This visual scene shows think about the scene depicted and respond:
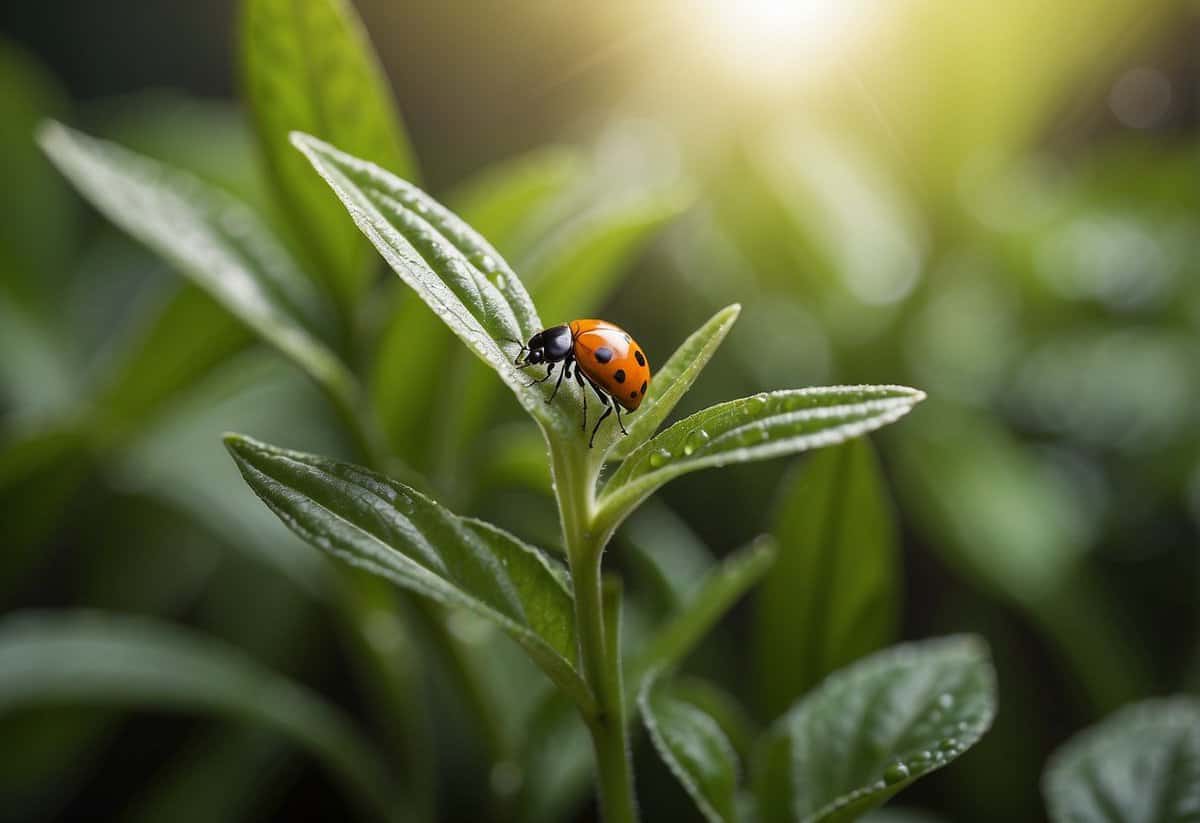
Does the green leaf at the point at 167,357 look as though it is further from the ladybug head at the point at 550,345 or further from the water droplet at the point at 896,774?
the water droplet at the point at 896,774

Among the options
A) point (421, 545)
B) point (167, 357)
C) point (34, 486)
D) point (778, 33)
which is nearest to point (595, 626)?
point (421, 545)

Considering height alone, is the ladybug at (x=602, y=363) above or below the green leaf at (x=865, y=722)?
above

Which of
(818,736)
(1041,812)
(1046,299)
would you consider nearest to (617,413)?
(818,736)

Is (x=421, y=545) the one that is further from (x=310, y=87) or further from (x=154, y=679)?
(x=154, y=679)

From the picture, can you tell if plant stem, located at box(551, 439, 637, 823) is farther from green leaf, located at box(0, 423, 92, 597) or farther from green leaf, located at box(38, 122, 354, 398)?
green leaf, located at box(0, 423, 92, 597)

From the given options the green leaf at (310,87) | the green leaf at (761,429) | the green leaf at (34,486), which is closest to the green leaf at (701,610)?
the green leaf at (761,429)

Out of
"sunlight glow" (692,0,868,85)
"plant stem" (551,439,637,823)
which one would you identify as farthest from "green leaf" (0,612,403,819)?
"sunlight glow" (692,0,868,85)

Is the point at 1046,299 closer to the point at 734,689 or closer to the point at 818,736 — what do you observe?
the point at 734,689
